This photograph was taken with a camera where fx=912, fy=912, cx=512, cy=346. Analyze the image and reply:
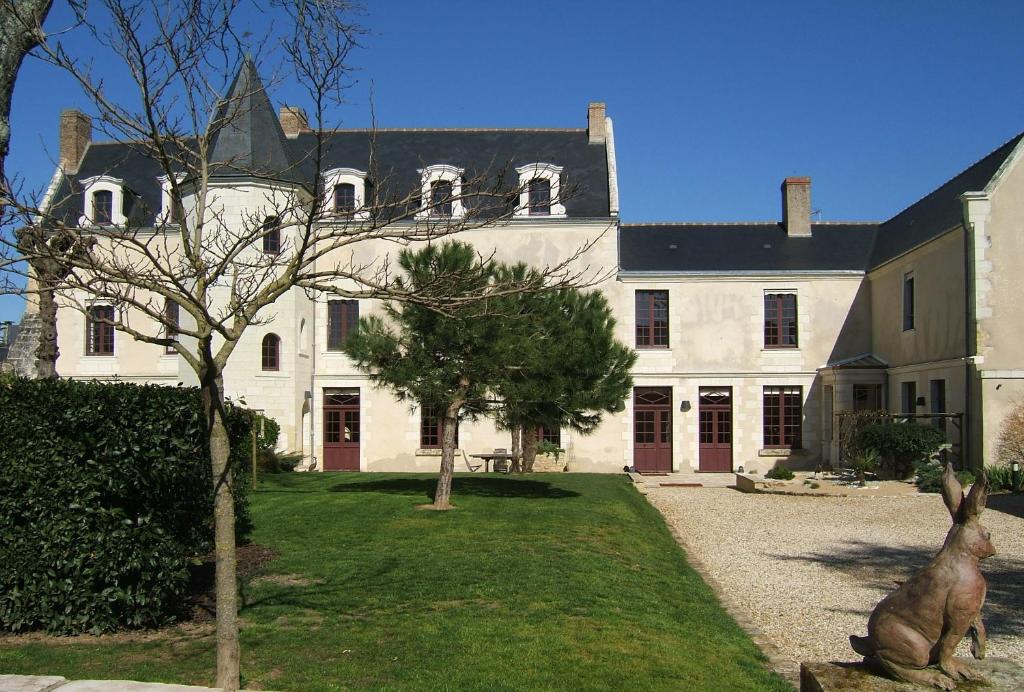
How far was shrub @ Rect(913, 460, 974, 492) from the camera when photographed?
17.5 metres

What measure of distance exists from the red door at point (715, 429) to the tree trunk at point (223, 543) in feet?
69.1

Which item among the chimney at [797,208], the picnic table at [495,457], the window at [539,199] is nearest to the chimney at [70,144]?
the window at [539,199]

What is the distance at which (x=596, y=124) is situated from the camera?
27328 mm

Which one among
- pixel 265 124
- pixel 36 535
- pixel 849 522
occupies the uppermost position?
pixel 265 124

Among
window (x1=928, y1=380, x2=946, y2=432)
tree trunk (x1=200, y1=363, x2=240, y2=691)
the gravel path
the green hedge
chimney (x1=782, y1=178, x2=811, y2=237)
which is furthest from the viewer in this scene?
chimney (x1=782, y1=178, x2=811, y2=237)

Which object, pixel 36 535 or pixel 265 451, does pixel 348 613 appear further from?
pixel 265 451

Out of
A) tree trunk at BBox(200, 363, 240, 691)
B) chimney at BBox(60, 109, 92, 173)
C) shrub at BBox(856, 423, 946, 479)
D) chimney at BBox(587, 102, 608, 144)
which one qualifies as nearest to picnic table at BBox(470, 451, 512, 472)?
shrub at BBox(856, 423, 946, 479)

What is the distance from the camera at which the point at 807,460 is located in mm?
24516

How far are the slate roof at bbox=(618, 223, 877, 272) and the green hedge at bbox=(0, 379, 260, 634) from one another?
775 inches

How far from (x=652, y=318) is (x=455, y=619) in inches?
755

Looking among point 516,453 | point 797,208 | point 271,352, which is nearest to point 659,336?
point 797,208

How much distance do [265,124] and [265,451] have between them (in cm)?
845

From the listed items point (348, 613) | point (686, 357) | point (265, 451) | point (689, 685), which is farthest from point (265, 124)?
point (689, 685)

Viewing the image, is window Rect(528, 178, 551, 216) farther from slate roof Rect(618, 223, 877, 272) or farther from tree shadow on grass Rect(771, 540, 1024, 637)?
tree shadow on grass Rect(771, 540, 1024, 637)
